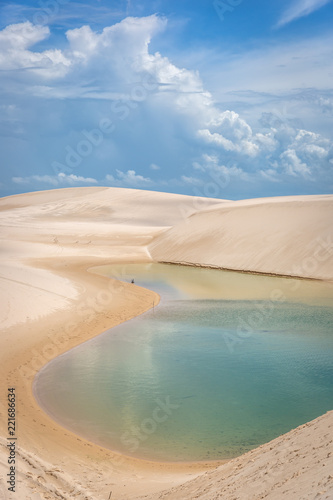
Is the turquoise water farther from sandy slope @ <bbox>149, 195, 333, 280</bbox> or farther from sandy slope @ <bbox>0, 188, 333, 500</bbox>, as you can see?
sandy slope @ <bbox>149, 195, 333, 280</bbox>

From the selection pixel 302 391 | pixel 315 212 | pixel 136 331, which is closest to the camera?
pixel 302 391

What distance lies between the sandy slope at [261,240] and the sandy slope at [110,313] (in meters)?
0.08

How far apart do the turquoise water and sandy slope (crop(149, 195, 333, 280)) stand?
26.7 ft

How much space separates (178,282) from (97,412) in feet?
46.6

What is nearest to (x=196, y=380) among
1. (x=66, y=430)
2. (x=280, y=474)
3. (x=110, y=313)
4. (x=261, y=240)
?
(x=66, y=430)

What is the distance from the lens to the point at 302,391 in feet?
30.7

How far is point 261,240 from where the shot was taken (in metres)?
28.2

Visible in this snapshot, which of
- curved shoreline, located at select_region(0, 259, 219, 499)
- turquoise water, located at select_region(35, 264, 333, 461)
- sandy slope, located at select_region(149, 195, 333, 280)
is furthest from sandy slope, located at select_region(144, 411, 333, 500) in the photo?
sandy slope, located at select_region(149, 195, 333, 280)

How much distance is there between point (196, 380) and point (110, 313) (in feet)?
19.4

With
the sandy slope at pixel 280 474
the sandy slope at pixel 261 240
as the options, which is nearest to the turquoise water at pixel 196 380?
the sandy slope at pixel 280 474

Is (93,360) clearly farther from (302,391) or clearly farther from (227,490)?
(227,490)

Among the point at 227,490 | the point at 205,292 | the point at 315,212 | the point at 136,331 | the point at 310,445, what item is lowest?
the point at 227,490

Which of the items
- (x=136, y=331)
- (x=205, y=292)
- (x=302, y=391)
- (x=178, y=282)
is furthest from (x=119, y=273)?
(x=302, y=391)

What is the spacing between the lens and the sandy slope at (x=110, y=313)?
483 centimetres
